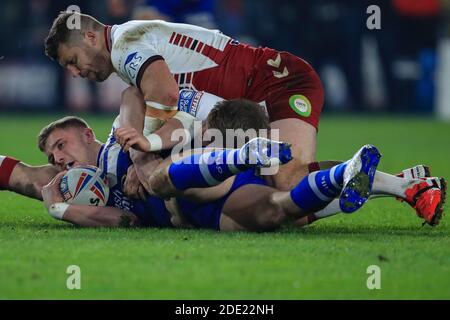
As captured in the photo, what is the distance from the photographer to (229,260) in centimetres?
493

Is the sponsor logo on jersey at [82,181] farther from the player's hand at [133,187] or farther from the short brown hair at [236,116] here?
the short brown hair at [236,116]

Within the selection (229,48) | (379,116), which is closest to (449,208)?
(229,48)

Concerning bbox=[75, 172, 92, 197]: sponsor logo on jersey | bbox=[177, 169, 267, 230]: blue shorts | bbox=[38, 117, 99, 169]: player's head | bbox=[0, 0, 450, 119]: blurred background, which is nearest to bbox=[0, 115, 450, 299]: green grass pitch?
bbox=[177, 169, 267, 230]: blue shorts

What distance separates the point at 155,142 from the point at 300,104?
1256 mm

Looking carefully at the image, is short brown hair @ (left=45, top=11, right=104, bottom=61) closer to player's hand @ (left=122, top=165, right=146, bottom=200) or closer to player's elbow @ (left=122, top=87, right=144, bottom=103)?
player's elbow @ (left=122, top=87, right=144, bottom=103)

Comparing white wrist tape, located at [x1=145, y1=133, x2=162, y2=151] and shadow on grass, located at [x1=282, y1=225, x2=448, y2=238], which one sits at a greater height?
white wrist tape, located at [x1=145, y1=133, x2=162, y2=151]

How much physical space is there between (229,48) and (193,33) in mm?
259

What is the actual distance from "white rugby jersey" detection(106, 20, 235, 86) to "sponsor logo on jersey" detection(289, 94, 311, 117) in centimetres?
52

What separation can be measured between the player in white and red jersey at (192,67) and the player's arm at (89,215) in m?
0.59

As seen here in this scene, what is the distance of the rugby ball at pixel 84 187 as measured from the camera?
20.4 feet

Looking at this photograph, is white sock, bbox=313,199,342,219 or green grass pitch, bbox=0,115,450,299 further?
white sock, bbox=313,199,342,219

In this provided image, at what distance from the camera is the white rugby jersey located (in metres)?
6.26

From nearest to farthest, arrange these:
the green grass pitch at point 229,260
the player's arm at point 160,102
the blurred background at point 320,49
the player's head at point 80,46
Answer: the green grass pitch at point 229,260 → the player's arm at point 160,102 → the player's head at point 80,46 → the blurred background at point 320,49
